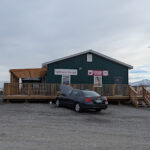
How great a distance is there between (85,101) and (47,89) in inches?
237

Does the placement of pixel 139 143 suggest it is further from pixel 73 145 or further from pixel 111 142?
pixel 73 145

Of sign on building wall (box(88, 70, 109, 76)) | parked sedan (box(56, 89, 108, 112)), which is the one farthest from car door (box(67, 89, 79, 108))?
sign on building wall (box(88, 70, 109, 76))

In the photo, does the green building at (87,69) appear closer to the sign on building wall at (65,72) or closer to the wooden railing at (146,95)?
the sign on building wall at (65,72)

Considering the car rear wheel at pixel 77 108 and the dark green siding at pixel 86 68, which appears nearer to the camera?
the car rear wheel at pixel 77 108

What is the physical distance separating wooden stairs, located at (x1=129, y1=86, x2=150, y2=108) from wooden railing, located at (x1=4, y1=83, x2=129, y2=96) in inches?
35.2

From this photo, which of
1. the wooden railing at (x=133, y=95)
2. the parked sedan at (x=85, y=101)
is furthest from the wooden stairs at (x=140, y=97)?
the parked sedan at (x=85, y=101)

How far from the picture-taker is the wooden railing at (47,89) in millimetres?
15305

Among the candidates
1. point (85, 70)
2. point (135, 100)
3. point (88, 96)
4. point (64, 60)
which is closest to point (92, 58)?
point (85, 70)

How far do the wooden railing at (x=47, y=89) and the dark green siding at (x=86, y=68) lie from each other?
2115mm

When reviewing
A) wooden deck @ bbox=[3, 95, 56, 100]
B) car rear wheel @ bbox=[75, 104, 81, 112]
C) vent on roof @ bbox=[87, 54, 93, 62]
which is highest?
vent on roof @ bbox=[87, 54, 93, 62]

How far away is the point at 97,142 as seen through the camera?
5176 millimetres

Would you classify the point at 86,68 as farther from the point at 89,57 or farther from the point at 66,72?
the point at 66,72

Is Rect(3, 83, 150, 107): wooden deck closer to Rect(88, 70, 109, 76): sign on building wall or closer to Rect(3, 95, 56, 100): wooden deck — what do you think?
Rect(3, 95, 56, 100): wooden deck

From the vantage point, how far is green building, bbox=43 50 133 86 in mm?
17703
